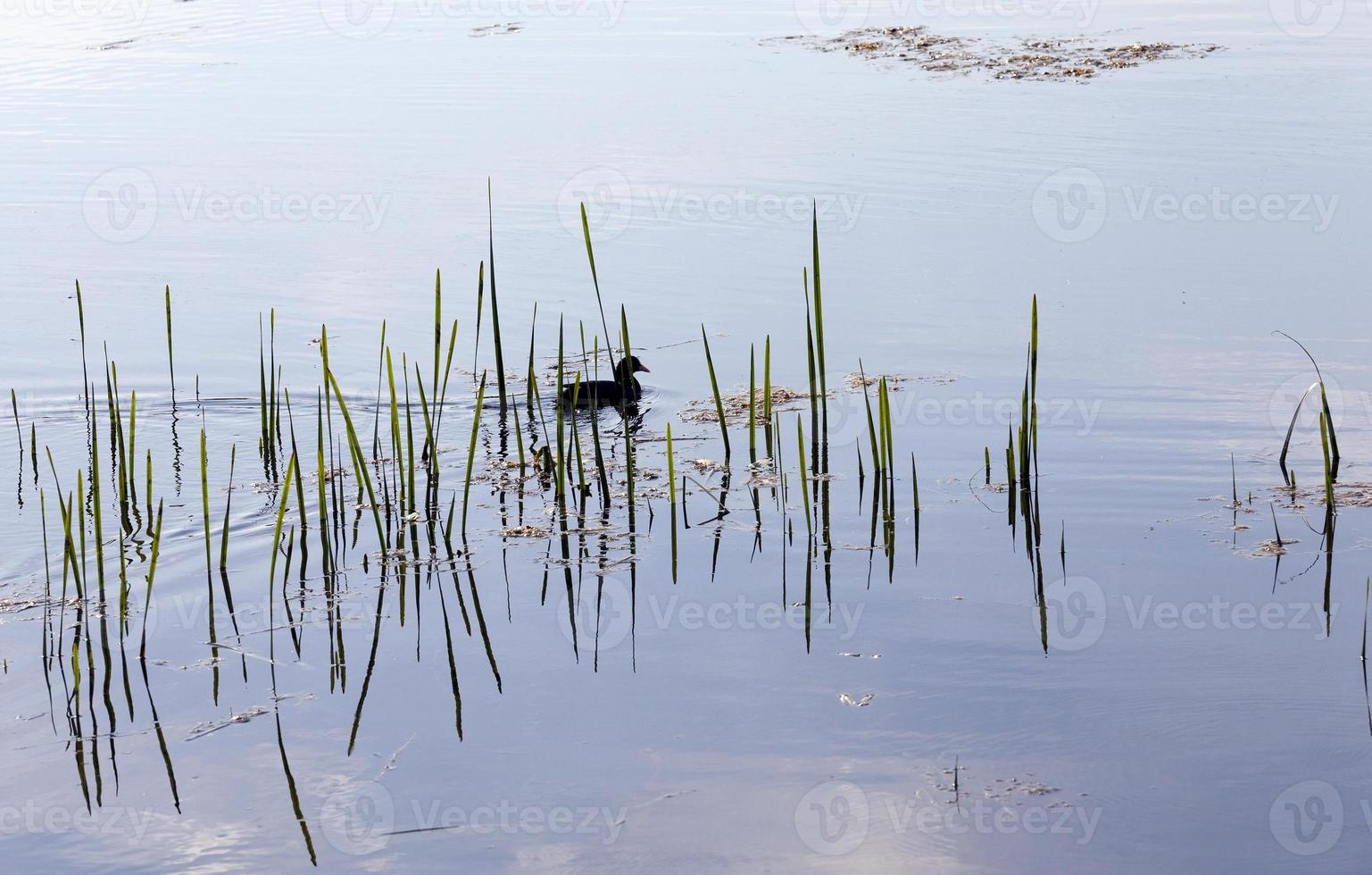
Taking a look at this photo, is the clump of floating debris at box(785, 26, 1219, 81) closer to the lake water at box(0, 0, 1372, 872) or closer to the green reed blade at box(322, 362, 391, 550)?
the lake water at box(0, 0, 1372, 872)

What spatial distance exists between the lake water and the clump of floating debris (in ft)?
2.62

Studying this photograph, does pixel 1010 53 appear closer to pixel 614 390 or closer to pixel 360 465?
pixel 614 390

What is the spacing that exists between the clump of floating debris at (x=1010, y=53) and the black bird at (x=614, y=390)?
10.1 m

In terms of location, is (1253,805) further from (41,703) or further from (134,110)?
(134,110)

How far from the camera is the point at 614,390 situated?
9.45 m

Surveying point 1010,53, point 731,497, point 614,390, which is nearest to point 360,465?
point 731,497

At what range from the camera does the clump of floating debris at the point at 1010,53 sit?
18.3 meters

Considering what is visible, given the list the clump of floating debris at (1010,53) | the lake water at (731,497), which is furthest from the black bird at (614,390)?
the clump of floating debris at (1010,53)

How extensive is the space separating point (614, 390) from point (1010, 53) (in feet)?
39.3

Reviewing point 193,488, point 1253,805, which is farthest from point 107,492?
point 1253,805

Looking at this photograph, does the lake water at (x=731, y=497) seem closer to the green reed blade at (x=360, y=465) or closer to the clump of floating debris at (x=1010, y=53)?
the green reed blade at (x=360, y=465)

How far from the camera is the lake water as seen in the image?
192 inches

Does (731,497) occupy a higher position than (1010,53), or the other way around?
(1010,53)

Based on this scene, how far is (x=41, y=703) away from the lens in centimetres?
554
